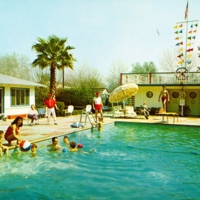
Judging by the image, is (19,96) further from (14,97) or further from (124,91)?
(124,91)

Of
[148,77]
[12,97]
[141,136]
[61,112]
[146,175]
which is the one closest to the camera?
[146,175]

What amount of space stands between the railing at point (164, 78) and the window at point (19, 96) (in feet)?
30.7

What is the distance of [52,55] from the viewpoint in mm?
23359

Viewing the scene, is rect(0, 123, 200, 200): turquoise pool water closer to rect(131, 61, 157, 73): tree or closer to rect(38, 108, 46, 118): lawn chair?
rect(38, 108, 46, 118): lawn chair

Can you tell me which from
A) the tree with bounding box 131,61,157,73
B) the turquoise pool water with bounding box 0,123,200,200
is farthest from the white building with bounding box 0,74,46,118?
the tree with bounding box 131,61,157,73

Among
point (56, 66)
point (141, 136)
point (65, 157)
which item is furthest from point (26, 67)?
point (65, 157)

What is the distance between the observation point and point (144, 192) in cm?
583

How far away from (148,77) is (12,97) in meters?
Answer: 12.6

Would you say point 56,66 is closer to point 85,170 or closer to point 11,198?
point 85,170

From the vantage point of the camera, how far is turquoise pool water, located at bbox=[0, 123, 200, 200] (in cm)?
577

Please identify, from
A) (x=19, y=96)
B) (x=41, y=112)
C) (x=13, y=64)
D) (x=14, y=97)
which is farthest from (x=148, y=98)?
(x=13, y=64)

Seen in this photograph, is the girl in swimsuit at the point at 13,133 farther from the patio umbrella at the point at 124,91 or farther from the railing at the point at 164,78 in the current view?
the railing at the point at 164,78

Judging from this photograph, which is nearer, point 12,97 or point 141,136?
point 141,136

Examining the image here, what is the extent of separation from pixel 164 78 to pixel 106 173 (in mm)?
18651
